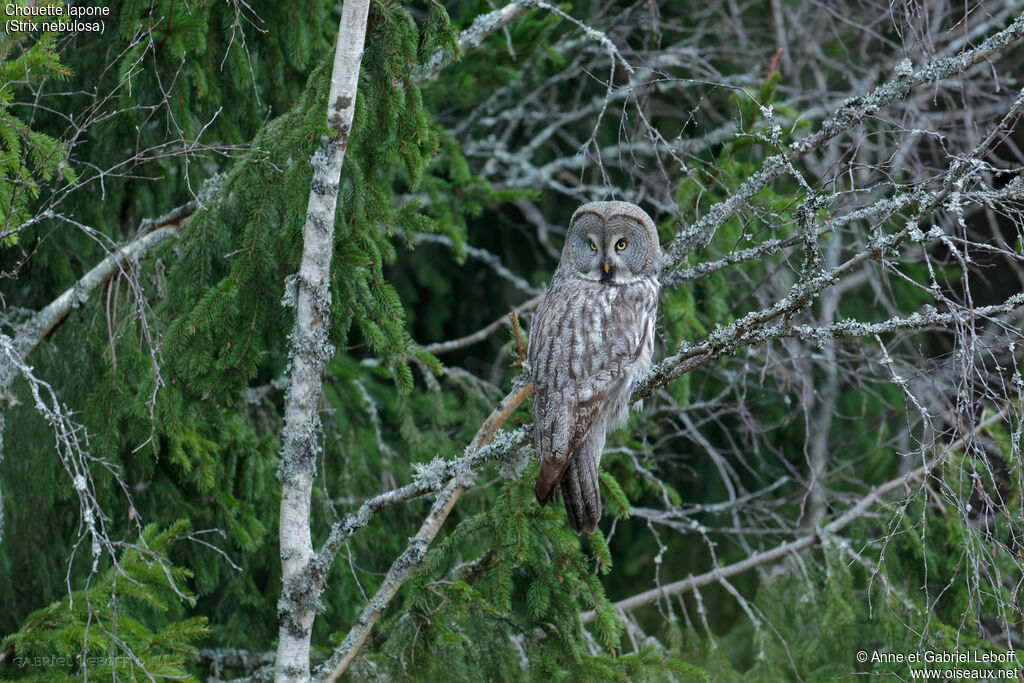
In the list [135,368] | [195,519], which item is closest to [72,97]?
[135,368]

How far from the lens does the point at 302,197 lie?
3.29 metres

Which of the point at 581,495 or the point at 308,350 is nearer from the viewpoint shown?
the point at 308,350

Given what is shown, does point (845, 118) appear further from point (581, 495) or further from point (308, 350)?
point (308, 350)

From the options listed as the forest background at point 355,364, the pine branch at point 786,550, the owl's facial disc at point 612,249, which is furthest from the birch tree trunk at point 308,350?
the pine branch at point 786,550

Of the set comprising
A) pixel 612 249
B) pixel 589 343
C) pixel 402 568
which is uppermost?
pixel 612 249

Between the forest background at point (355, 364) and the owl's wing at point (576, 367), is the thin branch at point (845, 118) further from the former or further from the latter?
the owl's wing at point (576, 367)

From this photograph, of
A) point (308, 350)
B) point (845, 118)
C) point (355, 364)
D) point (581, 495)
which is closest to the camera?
point (845, 118)

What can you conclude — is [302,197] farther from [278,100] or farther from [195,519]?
[195,519]

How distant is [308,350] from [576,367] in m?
0.98

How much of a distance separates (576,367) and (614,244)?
2.29 feet

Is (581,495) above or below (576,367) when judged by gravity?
below

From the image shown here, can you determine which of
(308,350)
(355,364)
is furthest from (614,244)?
(355,364)

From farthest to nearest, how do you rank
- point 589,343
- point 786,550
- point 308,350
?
point 786,550
point 589,343
point 308,350

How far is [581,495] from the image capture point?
3.50 metres
